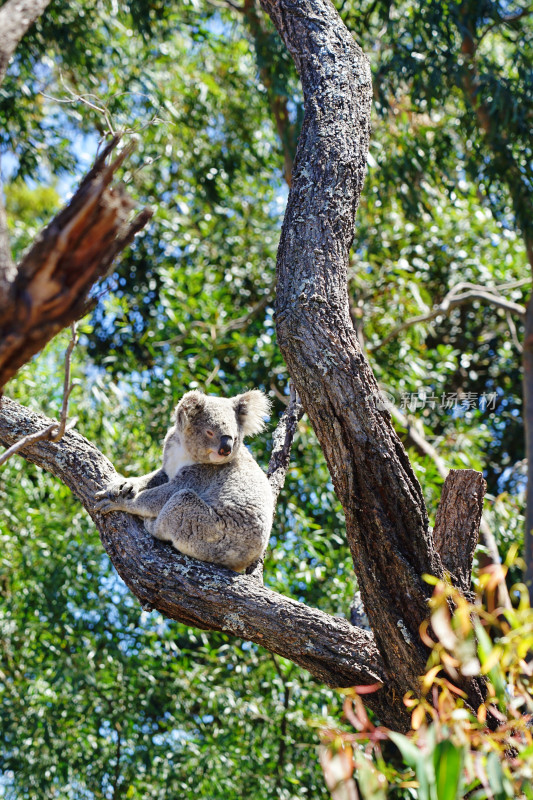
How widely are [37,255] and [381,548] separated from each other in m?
1.29

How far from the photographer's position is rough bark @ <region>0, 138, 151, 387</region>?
1.16 m

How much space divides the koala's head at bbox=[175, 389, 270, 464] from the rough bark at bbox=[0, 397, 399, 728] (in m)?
0.49

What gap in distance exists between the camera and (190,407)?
3258mm

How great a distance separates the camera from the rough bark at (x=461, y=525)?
2.50 m

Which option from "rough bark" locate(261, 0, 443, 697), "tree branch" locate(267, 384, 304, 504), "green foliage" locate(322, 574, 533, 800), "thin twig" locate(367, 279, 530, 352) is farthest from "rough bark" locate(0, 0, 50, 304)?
"thin twig" locate(367, 279, 530, 352)

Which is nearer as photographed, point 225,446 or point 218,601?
point 218,601

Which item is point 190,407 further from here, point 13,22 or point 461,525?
point 13,22

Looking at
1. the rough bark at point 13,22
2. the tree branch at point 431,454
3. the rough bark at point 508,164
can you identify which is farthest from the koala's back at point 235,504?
the rough bark at point 508,164

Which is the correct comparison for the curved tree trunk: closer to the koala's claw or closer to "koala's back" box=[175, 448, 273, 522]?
the koala's claw

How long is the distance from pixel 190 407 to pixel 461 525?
1.22m

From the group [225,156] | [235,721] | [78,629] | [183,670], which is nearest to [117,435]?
[78,629]

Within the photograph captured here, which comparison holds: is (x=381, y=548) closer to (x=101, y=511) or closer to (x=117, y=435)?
(x=101, y=511)

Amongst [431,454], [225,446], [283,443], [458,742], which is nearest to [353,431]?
[458,742]

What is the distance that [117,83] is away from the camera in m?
6.04
